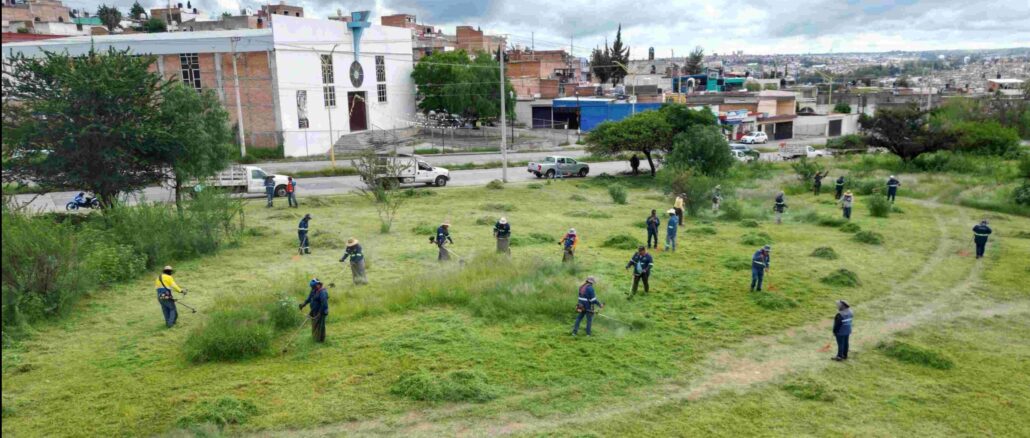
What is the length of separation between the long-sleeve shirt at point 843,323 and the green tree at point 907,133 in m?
33.2

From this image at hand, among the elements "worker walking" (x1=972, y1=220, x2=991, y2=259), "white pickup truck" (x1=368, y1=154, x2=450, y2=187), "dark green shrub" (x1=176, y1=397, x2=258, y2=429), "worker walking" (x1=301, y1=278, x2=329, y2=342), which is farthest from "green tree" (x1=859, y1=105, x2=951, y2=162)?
"dark green shrub" (x1=176, y1=397, x2=258, y2=429)

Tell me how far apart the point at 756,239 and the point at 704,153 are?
12.1 m

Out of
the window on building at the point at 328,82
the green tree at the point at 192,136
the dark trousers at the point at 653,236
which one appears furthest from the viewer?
the window on building at the point at 328,82

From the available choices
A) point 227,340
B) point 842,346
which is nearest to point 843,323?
point 842,346

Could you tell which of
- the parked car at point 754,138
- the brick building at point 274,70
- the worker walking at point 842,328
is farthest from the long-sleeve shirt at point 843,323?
the parked car at point 754,138

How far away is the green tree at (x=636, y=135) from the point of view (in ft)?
120

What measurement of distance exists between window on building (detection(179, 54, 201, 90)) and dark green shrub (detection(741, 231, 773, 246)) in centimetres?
3784

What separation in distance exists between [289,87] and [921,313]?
40.6m

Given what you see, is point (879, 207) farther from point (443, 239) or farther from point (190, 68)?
point (190, 68)

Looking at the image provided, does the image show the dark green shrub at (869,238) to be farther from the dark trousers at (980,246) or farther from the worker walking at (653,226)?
the worker walking at (653,226)

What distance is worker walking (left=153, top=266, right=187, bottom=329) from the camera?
13.7m

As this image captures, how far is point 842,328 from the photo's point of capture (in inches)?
484

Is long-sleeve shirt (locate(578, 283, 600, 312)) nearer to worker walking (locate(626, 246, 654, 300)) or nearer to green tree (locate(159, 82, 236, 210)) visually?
worker walking (locate(626, 246, 654, 300))

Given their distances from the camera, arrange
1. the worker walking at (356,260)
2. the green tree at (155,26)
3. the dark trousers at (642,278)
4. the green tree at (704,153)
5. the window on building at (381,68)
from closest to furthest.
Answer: the dark trousers at (642,278) → the worker walking at (356,260) → the green tree at (704,153) → the window on building at (381,68) → the green tree at (155,26)
